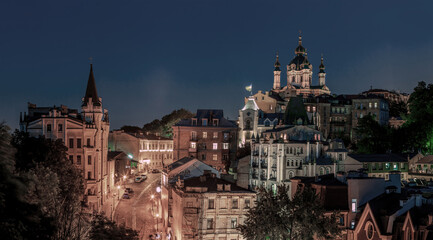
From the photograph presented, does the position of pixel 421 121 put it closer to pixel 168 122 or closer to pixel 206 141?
pixel 206 141

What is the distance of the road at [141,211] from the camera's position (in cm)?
5528

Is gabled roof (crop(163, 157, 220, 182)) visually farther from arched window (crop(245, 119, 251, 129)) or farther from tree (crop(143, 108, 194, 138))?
tree (crop(143, 108, 194, 138))

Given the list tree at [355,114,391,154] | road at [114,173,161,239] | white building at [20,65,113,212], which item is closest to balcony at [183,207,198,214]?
road at [114,173,161,239]

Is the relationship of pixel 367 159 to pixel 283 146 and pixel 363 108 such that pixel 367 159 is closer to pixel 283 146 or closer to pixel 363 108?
pixel 283 146

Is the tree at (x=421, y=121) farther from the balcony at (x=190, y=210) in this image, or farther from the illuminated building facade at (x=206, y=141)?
the balcony at (x=190, y=210)

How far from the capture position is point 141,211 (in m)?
62.2

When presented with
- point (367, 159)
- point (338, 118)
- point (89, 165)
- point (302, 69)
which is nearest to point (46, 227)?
point (89, 165)

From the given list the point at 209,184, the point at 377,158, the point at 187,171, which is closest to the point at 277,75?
the point at 377,158

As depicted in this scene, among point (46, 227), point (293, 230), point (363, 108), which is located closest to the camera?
point (46, 227)

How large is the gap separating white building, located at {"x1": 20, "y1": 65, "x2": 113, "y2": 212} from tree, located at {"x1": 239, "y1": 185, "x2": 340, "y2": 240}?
29.9 m

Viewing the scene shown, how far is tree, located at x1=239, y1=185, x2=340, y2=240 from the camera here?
1473 inches

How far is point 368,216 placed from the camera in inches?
1603

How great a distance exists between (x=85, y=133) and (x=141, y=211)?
13.8 metres

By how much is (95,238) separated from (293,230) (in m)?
16.0
